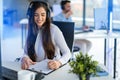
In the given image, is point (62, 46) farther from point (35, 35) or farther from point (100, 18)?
point (100, 18)

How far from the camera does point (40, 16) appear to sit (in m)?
1.50

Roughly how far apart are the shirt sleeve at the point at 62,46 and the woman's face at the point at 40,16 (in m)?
0.13

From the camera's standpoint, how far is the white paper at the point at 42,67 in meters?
1.42

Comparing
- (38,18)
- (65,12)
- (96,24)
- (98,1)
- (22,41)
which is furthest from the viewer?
(98,1)

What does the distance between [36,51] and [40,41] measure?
74 millimetres

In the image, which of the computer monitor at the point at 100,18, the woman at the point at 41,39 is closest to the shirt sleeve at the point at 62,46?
the woman at the point at 41,39

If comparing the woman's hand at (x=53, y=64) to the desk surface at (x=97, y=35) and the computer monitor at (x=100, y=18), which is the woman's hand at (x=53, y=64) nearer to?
Result: the desk surface at (x=97, y=35)

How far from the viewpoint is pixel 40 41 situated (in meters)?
1.53

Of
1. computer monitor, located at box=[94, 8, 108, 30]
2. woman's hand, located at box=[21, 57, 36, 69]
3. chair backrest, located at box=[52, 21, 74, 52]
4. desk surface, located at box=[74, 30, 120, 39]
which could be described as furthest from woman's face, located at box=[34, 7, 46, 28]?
computer monitor, located at box=[94, 8, 108, 30]

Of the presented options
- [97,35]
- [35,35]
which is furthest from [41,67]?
[97,35]

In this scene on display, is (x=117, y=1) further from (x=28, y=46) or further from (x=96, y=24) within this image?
(x=28, y=46)

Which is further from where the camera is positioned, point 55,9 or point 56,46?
point 55,9

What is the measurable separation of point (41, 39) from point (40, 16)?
16 centimetres

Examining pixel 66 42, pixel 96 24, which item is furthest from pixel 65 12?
pixel 96 24
